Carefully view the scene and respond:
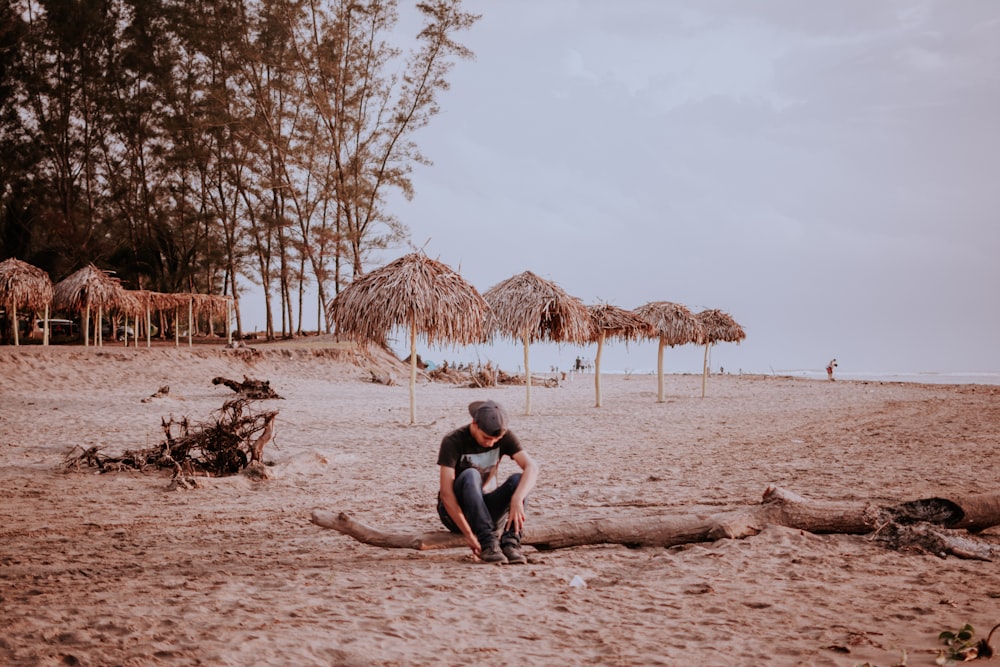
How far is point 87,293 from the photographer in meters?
20.6

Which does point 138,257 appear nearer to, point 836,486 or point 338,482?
point 338,482

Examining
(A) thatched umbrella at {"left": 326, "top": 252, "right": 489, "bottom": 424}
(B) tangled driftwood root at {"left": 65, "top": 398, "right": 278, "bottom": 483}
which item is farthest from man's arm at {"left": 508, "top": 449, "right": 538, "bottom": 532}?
(A) thatched umbrella at {"left": 326, "top": 252, "right": 489, "bottom": 424}

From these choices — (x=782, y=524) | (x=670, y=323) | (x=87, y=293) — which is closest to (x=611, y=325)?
(x=670, y=323)

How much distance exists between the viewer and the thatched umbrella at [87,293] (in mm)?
20578

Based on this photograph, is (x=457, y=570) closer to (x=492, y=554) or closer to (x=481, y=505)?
(x=492, y=554)

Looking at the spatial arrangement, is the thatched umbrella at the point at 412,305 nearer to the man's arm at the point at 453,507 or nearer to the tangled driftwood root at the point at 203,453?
the tangled driftwood root at the point at 203,453

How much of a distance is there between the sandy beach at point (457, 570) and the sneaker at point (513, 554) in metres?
0.09

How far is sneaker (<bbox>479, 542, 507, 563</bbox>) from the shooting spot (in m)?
4.10

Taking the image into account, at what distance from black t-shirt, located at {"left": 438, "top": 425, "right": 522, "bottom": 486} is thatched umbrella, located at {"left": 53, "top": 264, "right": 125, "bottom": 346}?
19824 millimetres

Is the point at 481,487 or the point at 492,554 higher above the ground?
the point at 481,487

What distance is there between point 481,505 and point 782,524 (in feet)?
6.50

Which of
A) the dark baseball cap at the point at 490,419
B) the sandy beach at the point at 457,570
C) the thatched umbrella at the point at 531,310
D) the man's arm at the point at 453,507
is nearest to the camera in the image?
the sandy beach at the point at 457,570

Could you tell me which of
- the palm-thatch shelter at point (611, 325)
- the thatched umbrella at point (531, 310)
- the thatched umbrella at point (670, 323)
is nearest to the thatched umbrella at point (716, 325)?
the thatched umbrella at point (670, 323)

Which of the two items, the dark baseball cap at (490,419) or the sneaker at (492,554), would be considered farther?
the sneaker at (492,554)
